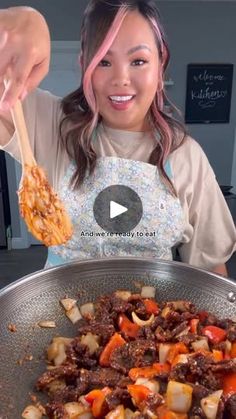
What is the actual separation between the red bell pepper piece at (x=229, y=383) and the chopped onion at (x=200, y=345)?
76 millimetres

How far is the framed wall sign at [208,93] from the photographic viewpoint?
325cm

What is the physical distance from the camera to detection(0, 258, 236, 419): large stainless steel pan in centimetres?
77

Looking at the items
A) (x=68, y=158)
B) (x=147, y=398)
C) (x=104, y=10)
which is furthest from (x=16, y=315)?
(x=104, y=10)

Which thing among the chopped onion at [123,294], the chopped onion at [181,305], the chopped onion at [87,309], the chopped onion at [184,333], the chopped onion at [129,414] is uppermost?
the chopped onion at [123,294]

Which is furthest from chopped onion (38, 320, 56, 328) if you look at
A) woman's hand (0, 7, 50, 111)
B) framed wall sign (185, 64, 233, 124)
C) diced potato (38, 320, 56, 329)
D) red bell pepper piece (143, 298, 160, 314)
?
framed wall sign (185, 64, 233, 124)

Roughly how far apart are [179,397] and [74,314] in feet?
1.00

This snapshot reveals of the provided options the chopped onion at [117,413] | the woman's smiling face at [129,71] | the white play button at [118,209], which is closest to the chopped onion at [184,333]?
the chopped onion at [117,413]

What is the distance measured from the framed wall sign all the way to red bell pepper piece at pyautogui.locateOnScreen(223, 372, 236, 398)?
283 cm

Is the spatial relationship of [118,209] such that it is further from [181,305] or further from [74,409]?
[74,409]

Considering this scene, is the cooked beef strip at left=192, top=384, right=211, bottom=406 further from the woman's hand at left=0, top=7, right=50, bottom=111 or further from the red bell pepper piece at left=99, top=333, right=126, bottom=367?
the woman's hand at left=0, top=7, right=50, bottom=111

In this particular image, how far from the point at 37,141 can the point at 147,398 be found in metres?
0.68

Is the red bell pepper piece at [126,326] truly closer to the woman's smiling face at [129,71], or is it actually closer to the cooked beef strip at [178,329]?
the cooked beef strip at [178,329]

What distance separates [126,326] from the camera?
921 millimetres

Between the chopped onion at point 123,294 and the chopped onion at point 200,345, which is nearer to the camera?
the chopped onion at point 200,345
